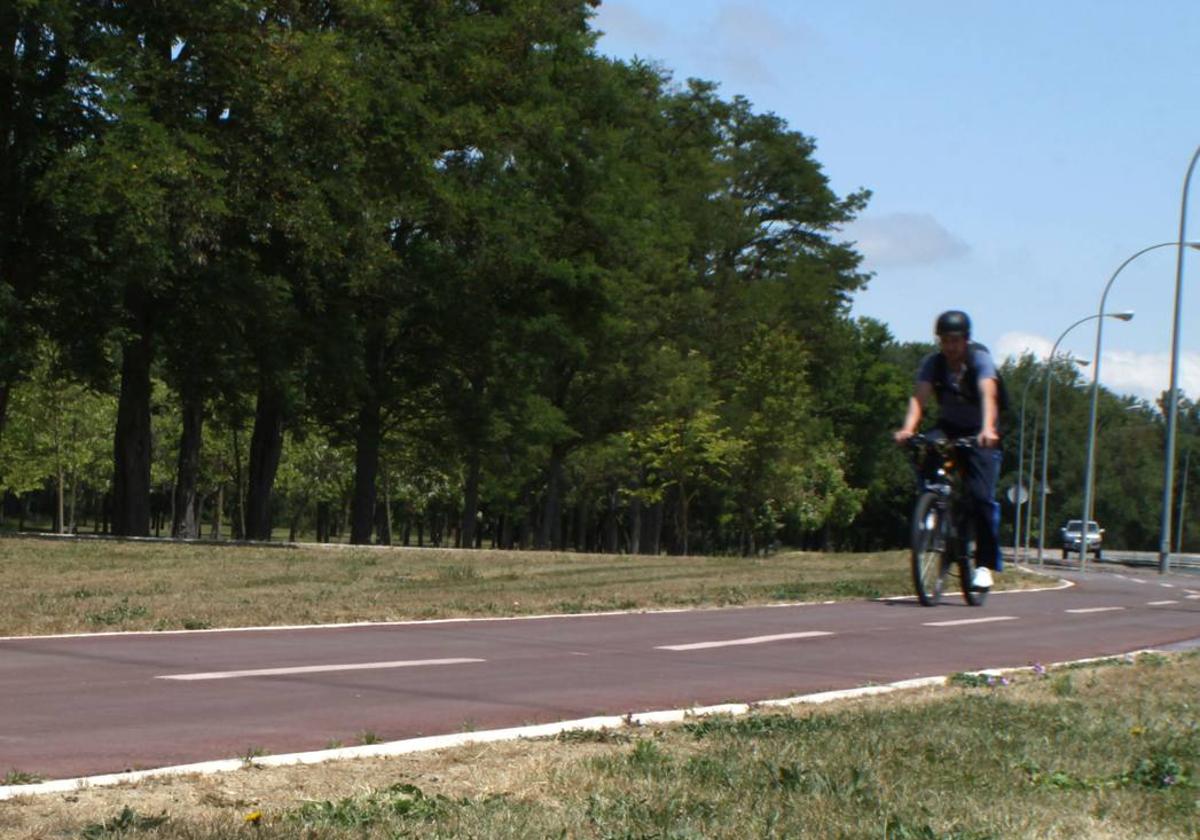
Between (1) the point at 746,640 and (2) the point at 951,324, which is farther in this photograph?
(1) the point at 746,640

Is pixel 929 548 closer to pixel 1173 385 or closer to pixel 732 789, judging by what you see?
pixel 732 789

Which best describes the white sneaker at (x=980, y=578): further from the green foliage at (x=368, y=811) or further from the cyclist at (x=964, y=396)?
the green foliage at (x=368, y=811)

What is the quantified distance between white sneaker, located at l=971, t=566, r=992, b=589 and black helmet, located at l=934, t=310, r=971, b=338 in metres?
2.46

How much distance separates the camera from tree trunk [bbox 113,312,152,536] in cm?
3447

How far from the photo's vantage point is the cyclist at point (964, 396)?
11.0 meters

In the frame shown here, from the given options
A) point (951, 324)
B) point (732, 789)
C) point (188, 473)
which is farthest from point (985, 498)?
point (188, 473)

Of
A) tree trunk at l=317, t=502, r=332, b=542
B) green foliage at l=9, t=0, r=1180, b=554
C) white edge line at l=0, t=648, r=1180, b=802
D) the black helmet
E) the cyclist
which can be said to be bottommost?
tree trunk at l=317, t=502, r=332, b=542

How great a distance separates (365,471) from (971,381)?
3437 cm

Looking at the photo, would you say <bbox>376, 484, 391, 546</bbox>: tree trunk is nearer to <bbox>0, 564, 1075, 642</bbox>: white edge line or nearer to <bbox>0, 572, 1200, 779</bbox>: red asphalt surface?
<bbox>0, 564, 1075, 642</bbox>: white edge line

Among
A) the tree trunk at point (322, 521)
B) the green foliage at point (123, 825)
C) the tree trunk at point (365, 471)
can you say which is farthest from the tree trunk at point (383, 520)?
the green foliage at point (123, 825)

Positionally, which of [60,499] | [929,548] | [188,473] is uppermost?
[929,548]

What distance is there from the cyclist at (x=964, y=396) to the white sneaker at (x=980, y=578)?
0.94 metres

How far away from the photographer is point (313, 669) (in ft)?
33.8

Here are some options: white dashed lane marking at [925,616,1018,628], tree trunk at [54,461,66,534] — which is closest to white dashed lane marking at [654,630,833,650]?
white dashed lane marking at [925,616,1018,628]
